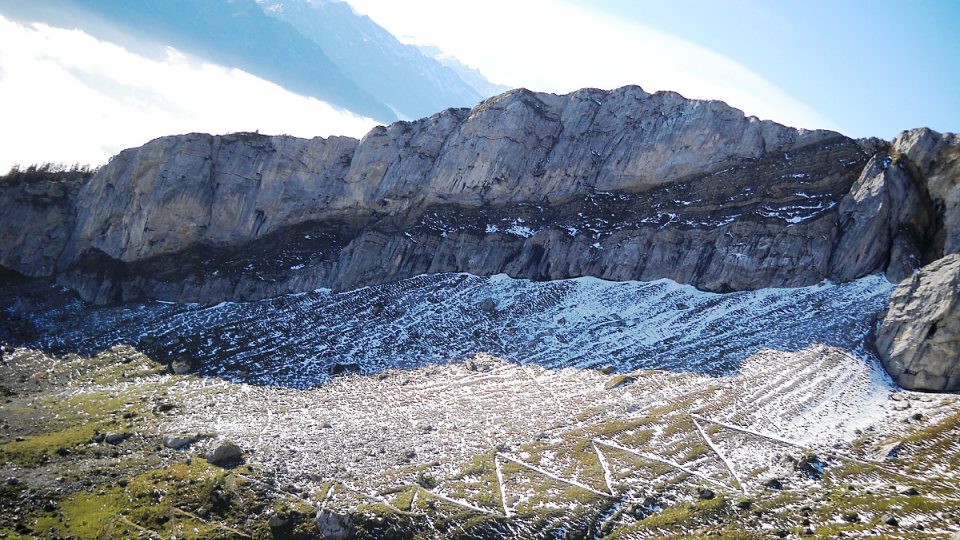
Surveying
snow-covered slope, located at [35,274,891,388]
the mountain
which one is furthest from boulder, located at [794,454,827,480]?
snow-covered slope, located at [35,274,891,388]

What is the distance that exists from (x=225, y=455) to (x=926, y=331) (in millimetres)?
56169

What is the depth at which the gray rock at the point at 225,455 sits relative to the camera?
3938 centimetres

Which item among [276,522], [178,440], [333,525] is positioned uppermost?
[333,525]

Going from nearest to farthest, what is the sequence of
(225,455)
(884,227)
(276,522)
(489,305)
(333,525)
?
(333,525) → (276,522) → (225,455) → (884,227) → (489,305)

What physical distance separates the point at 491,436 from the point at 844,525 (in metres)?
22.1

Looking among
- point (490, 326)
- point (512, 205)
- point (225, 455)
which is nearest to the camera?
point (225, 455)

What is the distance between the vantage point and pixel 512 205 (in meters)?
81.7

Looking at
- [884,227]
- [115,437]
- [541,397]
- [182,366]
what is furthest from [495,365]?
[884,227]

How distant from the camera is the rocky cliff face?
6378cm

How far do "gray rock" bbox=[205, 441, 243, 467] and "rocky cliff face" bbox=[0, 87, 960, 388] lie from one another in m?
37.7

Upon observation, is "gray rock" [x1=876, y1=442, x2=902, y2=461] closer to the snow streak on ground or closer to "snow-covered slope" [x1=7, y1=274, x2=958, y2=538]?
"snow-covered slope" [x1=7, y1=274, x2=958, y2=538]

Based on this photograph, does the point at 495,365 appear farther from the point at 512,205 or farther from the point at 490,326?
the point at 512,205

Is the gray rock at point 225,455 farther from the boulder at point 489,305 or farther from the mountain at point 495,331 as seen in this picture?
the boulder at point 489,305

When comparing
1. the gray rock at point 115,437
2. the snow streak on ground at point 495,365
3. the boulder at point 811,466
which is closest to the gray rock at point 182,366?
the snow streak on ground at point 495,365
